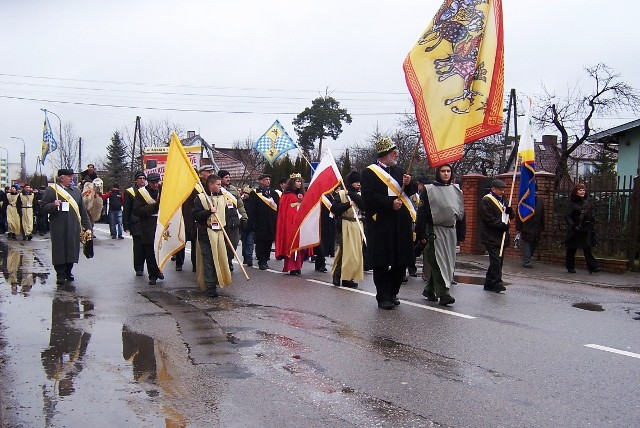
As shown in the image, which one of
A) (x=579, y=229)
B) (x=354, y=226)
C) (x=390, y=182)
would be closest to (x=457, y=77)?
(x=390, y=182)

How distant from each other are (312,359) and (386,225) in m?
2.86

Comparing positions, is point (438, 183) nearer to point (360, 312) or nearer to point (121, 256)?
point (360, 312)

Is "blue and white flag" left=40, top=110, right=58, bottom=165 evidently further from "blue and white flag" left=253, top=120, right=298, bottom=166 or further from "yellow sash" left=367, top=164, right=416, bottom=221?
"yellow sash" left=367, top=164, right=416, bottom=221

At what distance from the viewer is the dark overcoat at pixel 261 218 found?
14.3 metres

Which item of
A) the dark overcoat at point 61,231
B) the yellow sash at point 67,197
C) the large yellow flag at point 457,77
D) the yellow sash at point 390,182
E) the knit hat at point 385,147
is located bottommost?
the dark overcoat at point 61,231

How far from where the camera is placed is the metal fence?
14.0m

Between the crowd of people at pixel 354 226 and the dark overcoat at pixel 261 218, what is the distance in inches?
0.8

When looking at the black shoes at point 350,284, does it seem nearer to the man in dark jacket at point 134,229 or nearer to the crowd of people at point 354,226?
the crowd of people at point 354,226

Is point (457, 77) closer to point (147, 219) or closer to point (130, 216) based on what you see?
point (147, 219)

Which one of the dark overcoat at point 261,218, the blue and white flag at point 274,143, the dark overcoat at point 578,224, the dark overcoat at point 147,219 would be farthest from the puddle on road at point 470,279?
the blue and white flag at point 274,143

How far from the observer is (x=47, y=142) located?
15008mm

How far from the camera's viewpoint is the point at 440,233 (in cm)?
926

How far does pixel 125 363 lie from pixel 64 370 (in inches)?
20.5

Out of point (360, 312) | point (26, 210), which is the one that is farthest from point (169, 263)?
point (26, 210)
